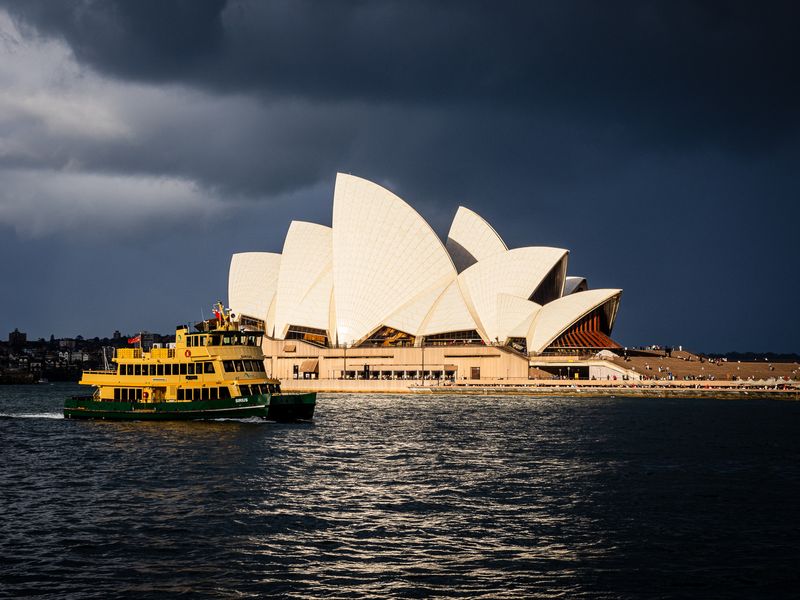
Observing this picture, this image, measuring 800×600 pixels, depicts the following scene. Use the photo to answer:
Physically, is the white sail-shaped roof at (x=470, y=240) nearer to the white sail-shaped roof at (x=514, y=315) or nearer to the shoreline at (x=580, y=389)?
the white sail-shaped roof at (x=514, y=315)

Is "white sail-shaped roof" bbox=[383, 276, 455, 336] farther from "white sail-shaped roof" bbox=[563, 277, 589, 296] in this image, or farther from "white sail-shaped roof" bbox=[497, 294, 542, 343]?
"white sail-shaped roof" bbox=[563, 277, 589, 296]

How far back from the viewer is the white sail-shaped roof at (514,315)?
112438mm

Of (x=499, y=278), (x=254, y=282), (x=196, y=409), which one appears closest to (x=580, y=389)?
(x=499, y=278)

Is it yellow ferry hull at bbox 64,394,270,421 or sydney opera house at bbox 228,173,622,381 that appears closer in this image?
yellow ferry hull at bbox 64,394,270,421

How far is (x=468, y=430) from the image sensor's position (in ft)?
171

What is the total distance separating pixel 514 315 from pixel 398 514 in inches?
3508

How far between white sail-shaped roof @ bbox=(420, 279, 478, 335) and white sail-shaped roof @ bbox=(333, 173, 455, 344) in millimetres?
2085

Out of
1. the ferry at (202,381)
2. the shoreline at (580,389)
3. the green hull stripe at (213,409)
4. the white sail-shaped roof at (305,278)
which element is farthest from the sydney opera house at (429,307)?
the ferry at (202,381)

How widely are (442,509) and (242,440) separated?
20654 mm

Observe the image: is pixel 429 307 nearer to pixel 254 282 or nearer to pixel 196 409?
pixel 254 282

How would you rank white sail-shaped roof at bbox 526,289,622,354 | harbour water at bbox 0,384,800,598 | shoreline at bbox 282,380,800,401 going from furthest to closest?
1. white sail-shaped roof at bbox 526,289,622,354
2. shoreline at bbox 282,380,800,401
3. harbour water at bbox 0,384,800,598

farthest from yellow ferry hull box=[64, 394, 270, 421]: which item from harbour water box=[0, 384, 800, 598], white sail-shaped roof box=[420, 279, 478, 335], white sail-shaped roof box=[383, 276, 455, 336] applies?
white sail-shaped roof box=[420, 279, 478, 335]

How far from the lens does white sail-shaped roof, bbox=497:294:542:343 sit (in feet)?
369

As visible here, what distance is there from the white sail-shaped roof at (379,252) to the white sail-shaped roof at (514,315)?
7626 mm
